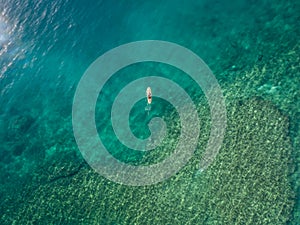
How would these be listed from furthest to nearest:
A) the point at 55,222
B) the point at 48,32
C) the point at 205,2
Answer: the point at 48,32 < the point at 205,2 < the point at 55,222

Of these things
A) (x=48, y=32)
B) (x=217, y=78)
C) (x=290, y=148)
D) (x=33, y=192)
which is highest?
(x=48, y=32)

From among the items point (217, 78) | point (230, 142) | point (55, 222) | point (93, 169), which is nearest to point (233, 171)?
point (230, 142)

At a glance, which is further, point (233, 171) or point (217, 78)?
point (217, 78)

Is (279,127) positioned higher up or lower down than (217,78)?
lower down

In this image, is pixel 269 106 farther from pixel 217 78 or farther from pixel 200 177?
pixel 200 177

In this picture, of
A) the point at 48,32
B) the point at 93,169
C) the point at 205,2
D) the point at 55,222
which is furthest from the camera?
the point at 48,32

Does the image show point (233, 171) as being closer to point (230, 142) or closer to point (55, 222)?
point (230, 142)

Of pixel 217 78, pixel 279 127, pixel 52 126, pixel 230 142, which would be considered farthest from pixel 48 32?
pixel 279 127
